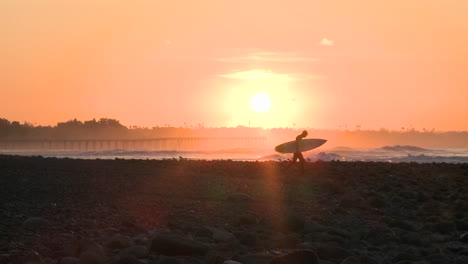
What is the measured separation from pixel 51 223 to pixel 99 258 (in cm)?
239

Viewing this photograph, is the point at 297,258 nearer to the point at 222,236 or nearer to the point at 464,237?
the point at 222,236

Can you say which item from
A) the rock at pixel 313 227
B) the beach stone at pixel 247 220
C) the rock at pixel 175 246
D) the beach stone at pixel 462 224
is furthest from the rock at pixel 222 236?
the beach stone at pixel 462 224

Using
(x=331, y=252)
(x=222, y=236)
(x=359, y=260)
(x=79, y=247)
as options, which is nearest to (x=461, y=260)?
(x=359, y=260)

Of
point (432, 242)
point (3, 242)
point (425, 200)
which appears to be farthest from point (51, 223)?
point (425, 200)

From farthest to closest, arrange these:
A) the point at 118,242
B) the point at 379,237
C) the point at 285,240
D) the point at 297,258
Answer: the point at 379,237 < the point at 285,240 < the point at 118,242 < the point at 297,258

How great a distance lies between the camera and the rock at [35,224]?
1098 centimetres

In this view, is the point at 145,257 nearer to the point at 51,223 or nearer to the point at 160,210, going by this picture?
the point at 51,223

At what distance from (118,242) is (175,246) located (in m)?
0.89

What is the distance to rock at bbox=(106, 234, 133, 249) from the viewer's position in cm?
1026

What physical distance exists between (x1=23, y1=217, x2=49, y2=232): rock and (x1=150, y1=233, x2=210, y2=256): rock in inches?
79.6

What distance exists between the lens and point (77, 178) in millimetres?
19594

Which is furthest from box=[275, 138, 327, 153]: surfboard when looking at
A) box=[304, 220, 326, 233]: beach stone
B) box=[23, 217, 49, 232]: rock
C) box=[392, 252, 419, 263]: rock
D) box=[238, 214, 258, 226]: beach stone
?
box=[23, 217, 49, 232]: rock

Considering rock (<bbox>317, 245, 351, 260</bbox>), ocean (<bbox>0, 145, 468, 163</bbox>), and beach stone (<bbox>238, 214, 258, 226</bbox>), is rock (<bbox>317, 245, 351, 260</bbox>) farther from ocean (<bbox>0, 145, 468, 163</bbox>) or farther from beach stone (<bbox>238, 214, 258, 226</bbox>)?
ocean (<bbox>0, 145, 468, 163</bbox>)

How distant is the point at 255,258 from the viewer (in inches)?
385
